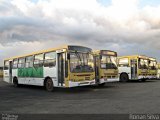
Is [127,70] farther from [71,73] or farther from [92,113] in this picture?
[92,113]

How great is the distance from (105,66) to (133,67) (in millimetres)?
7644

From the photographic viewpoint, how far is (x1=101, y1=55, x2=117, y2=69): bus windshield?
22.1 metres

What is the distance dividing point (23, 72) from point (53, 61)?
5.35 m

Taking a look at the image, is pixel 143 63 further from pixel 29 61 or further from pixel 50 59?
pixel 50 59

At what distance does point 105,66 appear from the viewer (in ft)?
72.4

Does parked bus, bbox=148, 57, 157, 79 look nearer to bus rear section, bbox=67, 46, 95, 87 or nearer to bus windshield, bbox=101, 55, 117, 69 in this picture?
bus windshield, bbox=101, 55, 117, 69

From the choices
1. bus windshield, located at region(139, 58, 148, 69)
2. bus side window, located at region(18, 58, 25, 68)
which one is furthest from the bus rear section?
bus windshield, located at region(139, 58, 148, 69)

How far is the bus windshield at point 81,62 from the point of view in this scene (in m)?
17.4

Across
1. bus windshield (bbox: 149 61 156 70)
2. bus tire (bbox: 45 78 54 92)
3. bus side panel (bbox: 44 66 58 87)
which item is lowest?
bus tire (bbox: 45 78 54 92)

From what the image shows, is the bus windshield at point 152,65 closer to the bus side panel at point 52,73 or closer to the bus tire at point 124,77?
the bus tire at point 124,77

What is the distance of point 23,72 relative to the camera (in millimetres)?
23203

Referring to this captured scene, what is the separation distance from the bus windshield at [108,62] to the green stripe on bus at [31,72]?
15.3 ft

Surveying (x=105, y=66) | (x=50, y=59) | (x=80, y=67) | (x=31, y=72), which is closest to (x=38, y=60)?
(x=31, y=72)

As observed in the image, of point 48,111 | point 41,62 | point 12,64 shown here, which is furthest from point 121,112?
point 12,64
